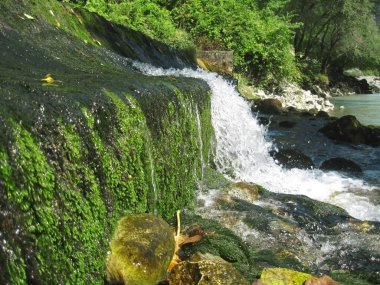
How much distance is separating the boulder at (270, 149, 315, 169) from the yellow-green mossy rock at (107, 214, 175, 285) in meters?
7.62

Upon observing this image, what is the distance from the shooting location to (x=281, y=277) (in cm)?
385

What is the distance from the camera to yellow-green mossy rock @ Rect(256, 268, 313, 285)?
3.81 metres

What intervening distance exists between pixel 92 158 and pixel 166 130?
2055mm

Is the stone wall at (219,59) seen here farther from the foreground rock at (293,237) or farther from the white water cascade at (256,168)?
the foreground rock at (293,237)

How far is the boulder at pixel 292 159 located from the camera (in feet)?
35.9

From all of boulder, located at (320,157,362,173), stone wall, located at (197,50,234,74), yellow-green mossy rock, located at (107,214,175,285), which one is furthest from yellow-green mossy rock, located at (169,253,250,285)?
stone wall, located at (197,50,234,74)

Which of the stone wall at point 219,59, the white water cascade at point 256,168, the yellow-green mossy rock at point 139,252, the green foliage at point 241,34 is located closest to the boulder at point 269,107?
the stone wall at point 219,59

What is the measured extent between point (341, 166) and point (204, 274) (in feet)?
27.9

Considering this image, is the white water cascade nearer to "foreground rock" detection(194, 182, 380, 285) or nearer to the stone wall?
"foreground rock" detection(194, 182, 380, 285)

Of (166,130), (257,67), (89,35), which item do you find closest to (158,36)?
(257,67)

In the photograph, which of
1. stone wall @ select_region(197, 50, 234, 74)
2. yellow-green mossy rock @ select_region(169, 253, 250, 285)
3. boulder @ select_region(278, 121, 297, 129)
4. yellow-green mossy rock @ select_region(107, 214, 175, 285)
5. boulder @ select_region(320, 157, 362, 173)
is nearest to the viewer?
yellow-green mossy rock @ select_region(107, 214, 175, 285)

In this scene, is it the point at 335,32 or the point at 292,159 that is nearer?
the point at 292,159

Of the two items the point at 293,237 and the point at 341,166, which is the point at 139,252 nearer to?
the point at 293,237

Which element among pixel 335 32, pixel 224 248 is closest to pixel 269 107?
pixel 224 248
